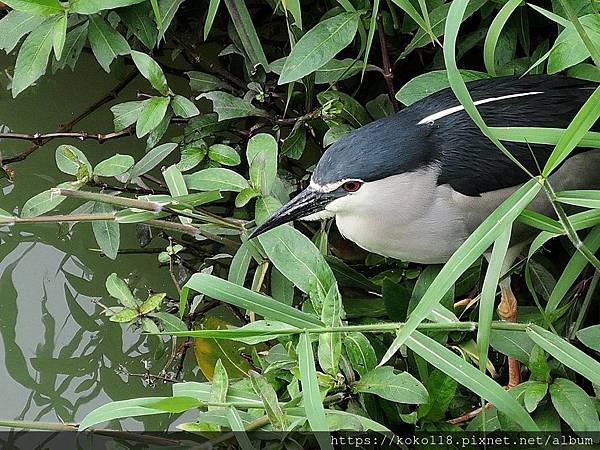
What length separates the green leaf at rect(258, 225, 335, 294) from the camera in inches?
42.6

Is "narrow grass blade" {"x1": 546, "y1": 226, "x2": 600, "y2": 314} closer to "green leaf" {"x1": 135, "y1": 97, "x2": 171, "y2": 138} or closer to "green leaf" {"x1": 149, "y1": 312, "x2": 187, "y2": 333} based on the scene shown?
"green leaf" {"x1": 149, "y1": 312, "x2": 187, "y2": 333}

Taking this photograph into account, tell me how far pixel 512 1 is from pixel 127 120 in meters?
0.67

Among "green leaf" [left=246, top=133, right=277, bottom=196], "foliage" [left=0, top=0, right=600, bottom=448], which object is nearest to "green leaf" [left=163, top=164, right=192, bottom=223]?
"foliage" [left=0, top=0, right=600, bottom=448]

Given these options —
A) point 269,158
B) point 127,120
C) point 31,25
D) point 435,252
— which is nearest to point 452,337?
point 435,252

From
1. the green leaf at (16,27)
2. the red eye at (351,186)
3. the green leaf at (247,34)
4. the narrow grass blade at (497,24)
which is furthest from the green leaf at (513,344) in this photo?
the green leaf at (16,27)

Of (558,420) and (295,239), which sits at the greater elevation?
(295,239)

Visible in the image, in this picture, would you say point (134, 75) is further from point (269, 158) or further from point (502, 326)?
point (502, 326)

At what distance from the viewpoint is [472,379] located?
33.1 inches

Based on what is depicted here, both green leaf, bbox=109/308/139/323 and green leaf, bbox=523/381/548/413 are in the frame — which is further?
green leaf, bbox=109/308/139/323

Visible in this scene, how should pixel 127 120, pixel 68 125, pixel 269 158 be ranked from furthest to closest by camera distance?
1. pixel 68 125
2. pixel 127 120
3. pixel 269 158

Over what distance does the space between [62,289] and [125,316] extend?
0.37 m

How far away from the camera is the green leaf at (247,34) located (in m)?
1.29

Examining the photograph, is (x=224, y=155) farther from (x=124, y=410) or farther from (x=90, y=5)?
(x=124, y=410)

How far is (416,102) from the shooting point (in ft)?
3.96
